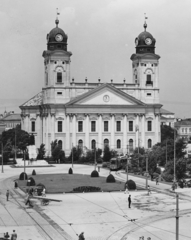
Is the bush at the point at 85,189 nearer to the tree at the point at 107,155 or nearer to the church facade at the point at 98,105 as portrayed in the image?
the tree at the point at 107,155

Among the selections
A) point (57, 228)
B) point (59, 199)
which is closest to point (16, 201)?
point (59, 199)

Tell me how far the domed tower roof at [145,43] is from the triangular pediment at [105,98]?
33.6ft

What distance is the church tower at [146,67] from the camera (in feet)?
392

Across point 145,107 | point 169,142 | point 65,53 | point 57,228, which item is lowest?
point 57,228

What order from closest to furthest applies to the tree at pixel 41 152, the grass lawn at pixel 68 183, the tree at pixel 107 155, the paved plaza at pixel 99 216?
the paved plaza at pixel 99 216 → the grass lawn at pixel 68 183 → the tree at pixel 107 155 → the tree at pixel 41 152

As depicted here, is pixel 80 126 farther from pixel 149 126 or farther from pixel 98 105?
pixel 149 126

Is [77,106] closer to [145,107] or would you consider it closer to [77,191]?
[145,107]

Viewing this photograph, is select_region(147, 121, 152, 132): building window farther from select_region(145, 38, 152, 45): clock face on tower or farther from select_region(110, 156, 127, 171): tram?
select_region(110, 156, 127, 171): tram

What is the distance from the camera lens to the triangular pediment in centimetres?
11539

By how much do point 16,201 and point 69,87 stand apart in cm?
6503

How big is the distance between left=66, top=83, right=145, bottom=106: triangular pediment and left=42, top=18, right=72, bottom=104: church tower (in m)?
2.97

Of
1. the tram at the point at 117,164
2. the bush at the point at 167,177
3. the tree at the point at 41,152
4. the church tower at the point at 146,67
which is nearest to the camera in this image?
the bush at the point at 167,177

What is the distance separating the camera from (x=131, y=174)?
274 ft

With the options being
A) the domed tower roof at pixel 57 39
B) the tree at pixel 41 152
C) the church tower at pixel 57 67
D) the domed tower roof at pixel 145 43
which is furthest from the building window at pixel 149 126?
the domed tower roof at pixel 57 39
